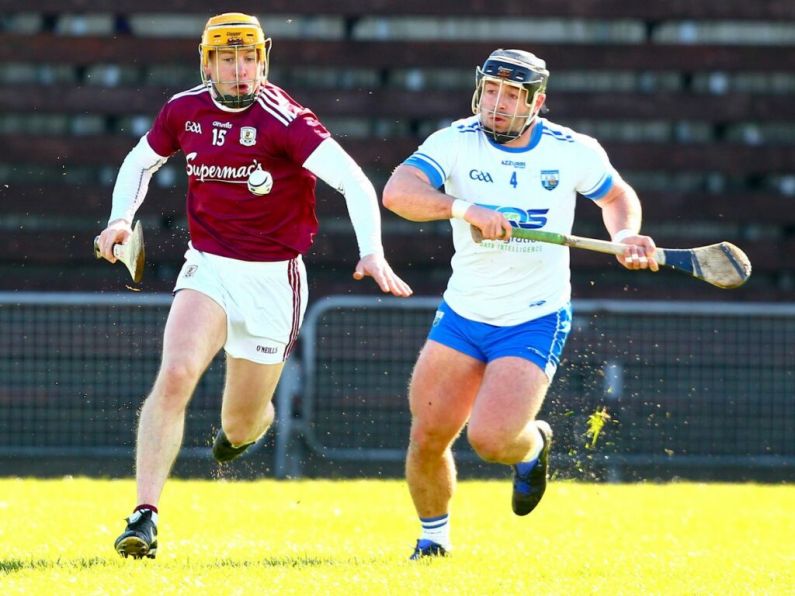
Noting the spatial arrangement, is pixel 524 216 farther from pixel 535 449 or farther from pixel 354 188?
pixel 535 449

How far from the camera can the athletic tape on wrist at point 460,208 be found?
596cm

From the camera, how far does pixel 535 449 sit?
6.57 metres

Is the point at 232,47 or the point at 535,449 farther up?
the point at 232,47

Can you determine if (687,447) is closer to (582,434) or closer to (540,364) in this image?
(582,434)

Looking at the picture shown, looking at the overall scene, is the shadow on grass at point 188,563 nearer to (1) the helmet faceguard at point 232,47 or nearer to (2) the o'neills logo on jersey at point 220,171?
(2) the o'neills logo on jersey at point 220,171

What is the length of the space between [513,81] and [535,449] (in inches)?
59.8

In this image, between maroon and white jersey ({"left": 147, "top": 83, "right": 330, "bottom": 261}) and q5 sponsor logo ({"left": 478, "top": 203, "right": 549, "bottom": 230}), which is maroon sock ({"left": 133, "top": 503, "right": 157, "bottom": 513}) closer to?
maroon and white jersey ({"left": 147, "top": 83, "right": 330, "bottom": 261})

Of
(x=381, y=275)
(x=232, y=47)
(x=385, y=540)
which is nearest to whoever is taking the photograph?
(x=381, y=275)

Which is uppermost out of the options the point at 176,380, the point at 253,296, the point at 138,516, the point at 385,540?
the point at 253,296

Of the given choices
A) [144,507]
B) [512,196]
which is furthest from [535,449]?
[144,507]

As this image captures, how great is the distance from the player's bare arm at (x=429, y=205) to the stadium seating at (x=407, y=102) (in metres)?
5.65

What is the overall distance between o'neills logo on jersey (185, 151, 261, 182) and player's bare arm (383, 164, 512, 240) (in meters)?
0.63

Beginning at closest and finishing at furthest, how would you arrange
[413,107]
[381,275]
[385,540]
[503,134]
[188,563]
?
[381,275] < [188,563] < [503,134] < [385,540] < [413,107]

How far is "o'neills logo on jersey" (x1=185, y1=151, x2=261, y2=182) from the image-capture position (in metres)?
6.44
